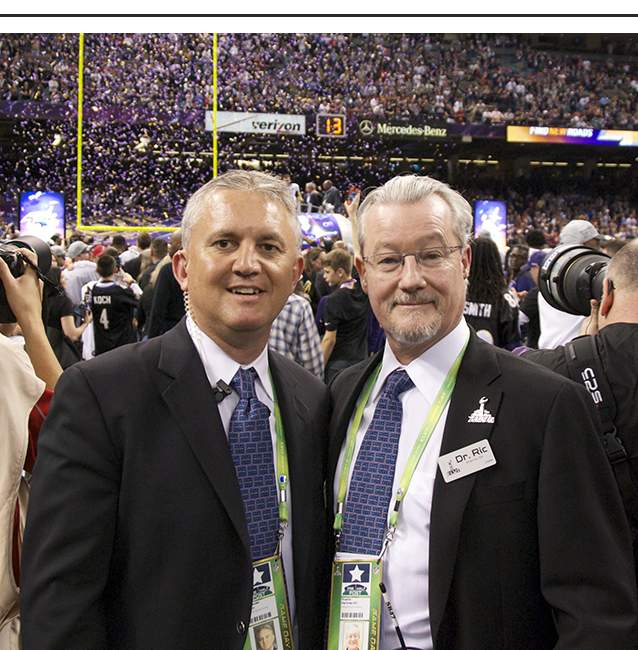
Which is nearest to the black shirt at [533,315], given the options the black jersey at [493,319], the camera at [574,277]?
the black jersey at [493,319]

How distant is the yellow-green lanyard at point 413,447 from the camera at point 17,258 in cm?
79

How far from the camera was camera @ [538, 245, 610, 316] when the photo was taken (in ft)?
6.81

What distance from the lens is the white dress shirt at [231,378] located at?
1.55 meters

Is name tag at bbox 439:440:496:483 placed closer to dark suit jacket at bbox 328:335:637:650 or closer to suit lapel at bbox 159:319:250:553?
dark suit jacket at bbox 328:335:637:650

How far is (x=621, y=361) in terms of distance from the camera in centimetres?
185

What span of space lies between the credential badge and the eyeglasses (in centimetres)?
31

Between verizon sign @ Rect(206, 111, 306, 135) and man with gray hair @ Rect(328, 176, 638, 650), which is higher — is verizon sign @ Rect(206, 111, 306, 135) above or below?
above

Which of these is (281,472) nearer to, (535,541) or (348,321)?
(535,541)

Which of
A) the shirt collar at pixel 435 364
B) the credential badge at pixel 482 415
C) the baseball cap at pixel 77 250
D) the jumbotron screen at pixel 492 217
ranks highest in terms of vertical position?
the jumbotron screen at pixel 492 217

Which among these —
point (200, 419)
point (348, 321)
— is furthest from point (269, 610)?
point (348, 321)

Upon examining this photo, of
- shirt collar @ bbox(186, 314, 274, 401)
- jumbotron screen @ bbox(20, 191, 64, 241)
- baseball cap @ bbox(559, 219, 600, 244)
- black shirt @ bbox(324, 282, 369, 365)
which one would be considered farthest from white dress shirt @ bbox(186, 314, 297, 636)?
jumbotron screen @ bbox(20, 191, 64, 241)

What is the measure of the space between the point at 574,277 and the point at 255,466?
1.06m

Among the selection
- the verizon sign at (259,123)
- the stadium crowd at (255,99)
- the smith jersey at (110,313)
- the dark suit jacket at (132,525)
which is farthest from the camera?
the stadium crowd at (255,99)

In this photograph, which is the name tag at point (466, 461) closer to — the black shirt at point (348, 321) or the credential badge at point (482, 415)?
the credential badge at point (482, 415)
